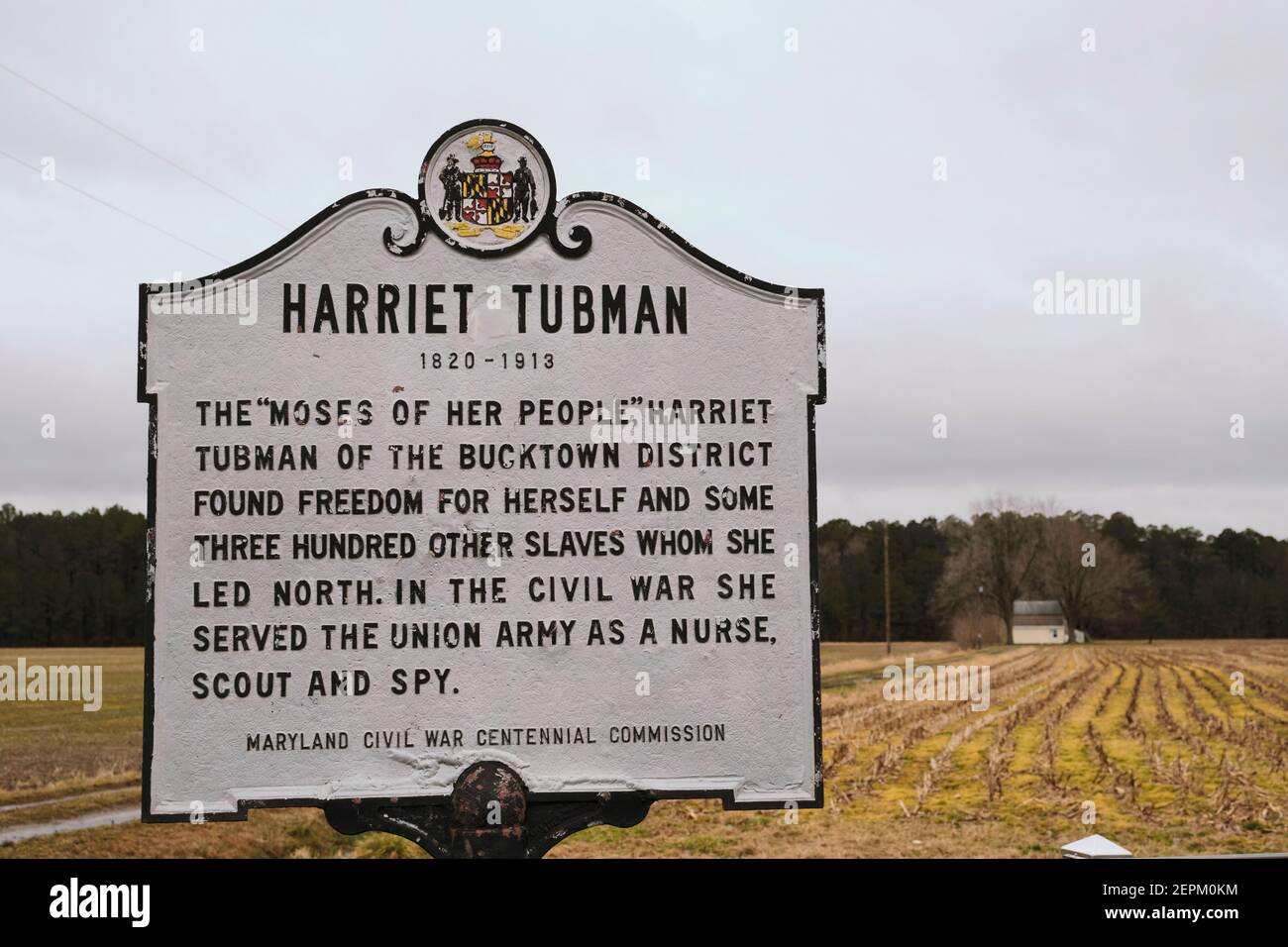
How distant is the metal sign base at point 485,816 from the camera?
5.25 meters

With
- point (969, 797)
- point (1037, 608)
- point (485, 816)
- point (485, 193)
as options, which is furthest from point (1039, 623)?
point (485, 193)

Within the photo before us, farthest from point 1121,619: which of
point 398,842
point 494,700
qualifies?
point 494,700

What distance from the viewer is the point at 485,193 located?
5617 millimetres

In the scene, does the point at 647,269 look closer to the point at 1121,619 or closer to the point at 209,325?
the point at 209,325

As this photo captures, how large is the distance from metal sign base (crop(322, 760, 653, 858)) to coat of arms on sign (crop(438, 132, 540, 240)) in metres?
3.09

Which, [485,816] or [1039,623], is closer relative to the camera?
[485,816]

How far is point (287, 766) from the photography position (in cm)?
532

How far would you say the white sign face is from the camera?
17.6 ft

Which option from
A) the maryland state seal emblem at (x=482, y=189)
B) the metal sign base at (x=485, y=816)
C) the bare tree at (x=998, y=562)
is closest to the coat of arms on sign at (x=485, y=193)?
the maryland state seal emblem at (x=482, y=189)

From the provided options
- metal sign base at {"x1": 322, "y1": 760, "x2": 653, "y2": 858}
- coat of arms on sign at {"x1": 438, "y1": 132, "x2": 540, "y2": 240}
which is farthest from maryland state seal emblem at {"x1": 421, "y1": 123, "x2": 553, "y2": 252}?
metal sign base at {"x1": 322, "y1": 760, "x2": 653, "y2": 858}

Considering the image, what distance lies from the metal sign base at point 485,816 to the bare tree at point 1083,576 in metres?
71.5

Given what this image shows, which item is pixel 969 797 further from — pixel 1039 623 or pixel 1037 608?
pixel 1037 608

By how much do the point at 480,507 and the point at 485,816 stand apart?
1.71 metres

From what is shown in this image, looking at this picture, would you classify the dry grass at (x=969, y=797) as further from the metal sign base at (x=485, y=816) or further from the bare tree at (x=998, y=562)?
the bare tree at (x=998, y=562)
